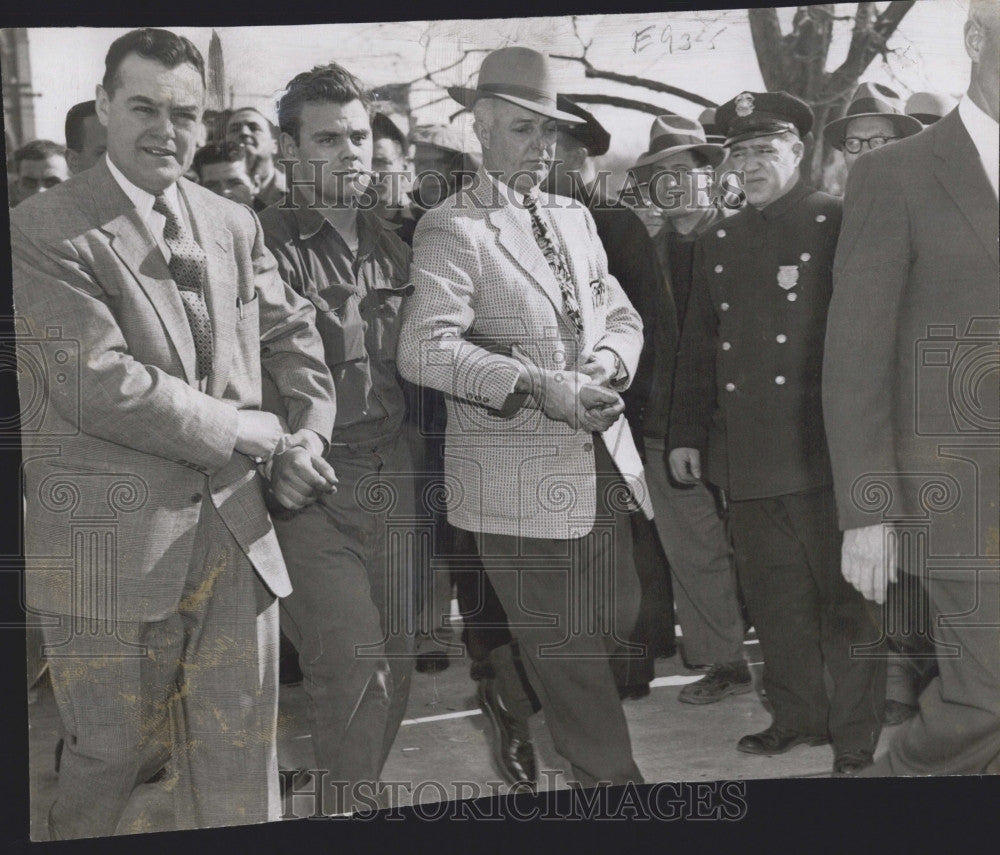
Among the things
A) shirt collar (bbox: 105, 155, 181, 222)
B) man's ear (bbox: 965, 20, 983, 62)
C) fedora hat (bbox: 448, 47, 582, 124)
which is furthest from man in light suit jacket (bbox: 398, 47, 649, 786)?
man's ear (bbox: 965, 20, 983, 62)

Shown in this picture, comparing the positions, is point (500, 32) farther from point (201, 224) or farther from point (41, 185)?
point (41, 185)

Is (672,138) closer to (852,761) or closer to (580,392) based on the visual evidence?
(580,392)

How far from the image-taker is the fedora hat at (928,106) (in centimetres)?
392

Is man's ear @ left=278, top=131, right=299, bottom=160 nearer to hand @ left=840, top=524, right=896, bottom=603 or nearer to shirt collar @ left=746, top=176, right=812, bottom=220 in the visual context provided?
shirt collar @ left=746, top=176, right=812, bottom=220

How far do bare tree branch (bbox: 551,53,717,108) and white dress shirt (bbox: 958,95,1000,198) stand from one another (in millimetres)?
836

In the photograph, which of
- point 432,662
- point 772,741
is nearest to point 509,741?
point 432,662

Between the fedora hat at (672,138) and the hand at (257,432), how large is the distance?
1.43 meters

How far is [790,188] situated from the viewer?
393 centimetres

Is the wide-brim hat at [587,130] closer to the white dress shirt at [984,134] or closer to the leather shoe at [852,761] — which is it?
the white dress shirt at [984,134]

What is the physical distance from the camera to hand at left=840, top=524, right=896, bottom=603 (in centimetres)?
397

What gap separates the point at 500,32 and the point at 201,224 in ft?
3.69

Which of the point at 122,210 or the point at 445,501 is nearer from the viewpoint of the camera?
the point at 122,210

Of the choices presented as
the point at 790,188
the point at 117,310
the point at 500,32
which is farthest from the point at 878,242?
the point at 117,310

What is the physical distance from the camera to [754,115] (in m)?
3.88
